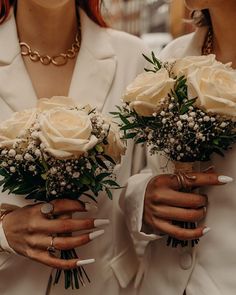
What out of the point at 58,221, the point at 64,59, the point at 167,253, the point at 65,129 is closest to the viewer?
the point at 65,129

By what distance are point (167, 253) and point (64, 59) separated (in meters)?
0.64

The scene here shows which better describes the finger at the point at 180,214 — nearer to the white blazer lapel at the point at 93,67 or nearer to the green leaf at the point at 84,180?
the green leaf at the point at 84,180

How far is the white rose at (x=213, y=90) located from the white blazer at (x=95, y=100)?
0.38 m

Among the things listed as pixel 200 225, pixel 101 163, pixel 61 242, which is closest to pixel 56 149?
pixel 101 163

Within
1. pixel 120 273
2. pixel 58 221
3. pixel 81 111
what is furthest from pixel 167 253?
pixel 81 111

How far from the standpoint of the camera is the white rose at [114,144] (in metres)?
1.25

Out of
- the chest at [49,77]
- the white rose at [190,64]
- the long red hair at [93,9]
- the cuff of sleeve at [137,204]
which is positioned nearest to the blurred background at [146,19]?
the long red hair at [93,9]

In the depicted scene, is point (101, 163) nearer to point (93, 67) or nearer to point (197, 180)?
point (197, 180)

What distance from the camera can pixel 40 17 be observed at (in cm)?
155

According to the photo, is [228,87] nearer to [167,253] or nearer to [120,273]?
[167,253]

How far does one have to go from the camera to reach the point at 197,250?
54.7 inches

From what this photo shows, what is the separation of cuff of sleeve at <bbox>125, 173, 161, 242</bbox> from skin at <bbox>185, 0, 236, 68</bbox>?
1.29 feet

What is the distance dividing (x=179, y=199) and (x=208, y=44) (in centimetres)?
50

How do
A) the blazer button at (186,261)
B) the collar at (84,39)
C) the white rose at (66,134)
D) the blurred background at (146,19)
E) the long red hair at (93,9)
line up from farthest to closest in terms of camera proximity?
1. the blurred background at (146,19)
2. the long red hair at (93,9)
3. the collar at (84,39)
4. the blazer button at (186,261)
5. the white rose at (66,134)
